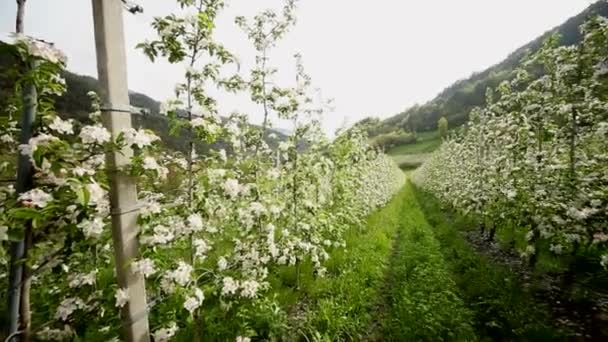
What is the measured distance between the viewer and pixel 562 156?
7348 mm

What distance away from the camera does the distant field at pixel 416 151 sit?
76.5 meters

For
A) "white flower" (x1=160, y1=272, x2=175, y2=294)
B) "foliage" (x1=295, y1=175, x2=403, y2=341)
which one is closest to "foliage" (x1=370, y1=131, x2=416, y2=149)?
"foliage" (x1=295, y1=175, x2=403, y2=341)

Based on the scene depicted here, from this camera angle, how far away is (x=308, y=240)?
720 cm

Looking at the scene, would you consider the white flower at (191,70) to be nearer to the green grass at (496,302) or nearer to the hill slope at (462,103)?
the green grass at (496,302)

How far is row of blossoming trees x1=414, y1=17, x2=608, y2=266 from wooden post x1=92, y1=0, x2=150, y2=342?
21.3 feet

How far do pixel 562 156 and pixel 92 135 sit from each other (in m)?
9.34

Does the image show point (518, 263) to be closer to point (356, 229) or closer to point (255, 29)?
point (356, 229)

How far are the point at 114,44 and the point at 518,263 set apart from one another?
992 centimetres

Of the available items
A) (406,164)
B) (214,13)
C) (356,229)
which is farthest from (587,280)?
(406,164)

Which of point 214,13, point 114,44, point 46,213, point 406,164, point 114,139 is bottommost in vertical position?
point 406,164

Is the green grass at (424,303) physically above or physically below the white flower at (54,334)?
below

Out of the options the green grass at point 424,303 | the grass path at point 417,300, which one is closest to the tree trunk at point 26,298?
the grass path at point 417,300

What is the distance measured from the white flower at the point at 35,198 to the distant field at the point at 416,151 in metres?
75.4

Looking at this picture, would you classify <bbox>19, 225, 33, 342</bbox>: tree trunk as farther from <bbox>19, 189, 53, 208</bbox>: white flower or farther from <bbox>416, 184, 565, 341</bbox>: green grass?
<bbox>416, 184, 565, 341</bbox>: green grass
